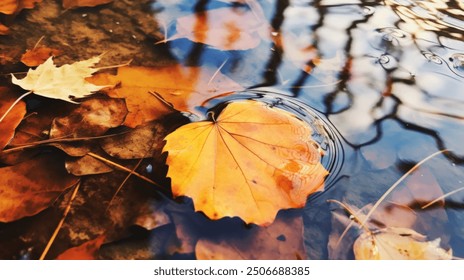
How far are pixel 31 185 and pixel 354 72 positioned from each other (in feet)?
3.49

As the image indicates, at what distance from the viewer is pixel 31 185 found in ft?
2.70

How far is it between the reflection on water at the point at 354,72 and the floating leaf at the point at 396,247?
2.0 inches

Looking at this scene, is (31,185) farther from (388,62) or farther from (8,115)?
(388,62)

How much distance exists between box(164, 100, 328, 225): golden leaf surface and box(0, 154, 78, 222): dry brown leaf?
0.26 meters

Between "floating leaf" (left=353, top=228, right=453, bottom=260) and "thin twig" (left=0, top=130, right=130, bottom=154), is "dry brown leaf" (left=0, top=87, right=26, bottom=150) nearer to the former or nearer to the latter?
A: "thin twig" (left=0, top=130, right=130, bottom=154)

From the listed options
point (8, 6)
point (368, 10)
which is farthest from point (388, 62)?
point (8, 6)

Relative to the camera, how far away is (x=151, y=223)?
2.60 ft

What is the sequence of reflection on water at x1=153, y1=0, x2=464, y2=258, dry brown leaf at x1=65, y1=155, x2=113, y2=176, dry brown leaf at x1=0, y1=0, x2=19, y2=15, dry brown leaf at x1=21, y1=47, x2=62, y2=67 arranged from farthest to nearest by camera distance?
dry brown leaf at x1=0, y1=0, x2=19, y2=15 → dry brown leaf at x1=21, y1=47, x2=62, y2=67 → reflection on water at x1=153, y1=0, x2=464, y2=258 → dry brown leaf at x1=65, y1=155, x2=113, y2=176

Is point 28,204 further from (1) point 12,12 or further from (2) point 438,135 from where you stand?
(2) point 438,135

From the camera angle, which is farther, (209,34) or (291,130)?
(209,34)

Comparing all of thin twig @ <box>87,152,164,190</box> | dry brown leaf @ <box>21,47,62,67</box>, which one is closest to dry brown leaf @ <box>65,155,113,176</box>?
thin twig @ <box>87,152,164,190</box>

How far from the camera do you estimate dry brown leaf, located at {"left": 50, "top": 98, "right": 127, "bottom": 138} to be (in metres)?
0.94
